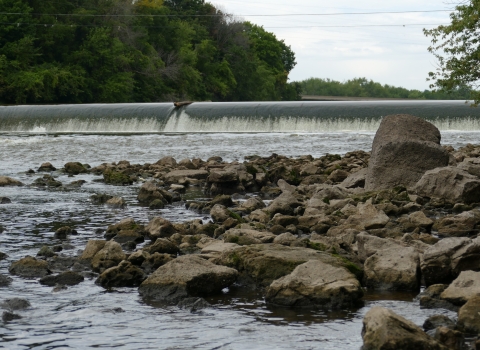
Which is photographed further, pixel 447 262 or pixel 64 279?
pixel 64 279

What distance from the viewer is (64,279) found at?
7.57 meters

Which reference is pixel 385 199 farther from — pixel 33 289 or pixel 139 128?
pixel 139 128

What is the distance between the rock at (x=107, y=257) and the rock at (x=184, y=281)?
2.93ft

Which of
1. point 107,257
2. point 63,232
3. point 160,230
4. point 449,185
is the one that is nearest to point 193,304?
point 107,257

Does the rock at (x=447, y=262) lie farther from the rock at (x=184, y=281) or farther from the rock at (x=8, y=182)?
the rock at (x=8, y=182)

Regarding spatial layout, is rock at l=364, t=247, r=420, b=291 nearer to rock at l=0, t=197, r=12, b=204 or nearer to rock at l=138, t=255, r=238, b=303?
rock at l=138, t=255, r=238, b=303

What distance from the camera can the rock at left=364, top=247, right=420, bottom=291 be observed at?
7.18m

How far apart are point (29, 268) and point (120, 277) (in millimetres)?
1066

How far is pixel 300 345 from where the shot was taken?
564 cm

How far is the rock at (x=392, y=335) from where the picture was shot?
16.8 feet

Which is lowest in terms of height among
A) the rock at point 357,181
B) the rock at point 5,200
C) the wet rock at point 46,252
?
the rock at point 5,200

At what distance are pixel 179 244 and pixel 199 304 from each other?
2383 mm

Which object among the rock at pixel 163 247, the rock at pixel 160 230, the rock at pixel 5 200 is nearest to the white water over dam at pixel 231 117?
the rock at pixel 5 200

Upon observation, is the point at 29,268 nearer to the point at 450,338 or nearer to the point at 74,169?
the point at 450,338
